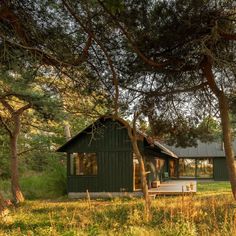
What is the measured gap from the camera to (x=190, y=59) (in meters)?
12.1

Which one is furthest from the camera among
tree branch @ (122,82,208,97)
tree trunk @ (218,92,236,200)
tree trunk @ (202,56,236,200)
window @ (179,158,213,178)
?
window @ (179,158,213,178)

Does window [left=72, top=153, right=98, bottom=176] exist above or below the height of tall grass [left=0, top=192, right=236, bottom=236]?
Result: above

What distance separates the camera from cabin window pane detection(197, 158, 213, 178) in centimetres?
4222

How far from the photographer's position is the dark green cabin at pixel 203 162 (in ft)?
133

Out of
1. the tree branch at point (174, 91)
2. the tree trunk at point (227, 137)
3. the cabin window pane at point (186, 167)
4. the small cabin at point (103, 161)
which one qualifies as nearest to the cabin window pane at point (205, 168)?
the cabin window pane at point (186, 167)

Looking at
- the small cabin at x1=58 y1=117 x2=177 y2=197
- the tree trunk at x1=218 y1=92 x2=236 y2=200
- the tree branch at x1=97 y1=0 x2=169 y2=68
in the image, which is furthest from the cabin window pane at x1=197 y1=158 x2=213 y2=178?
the tree branch at x1=97 y1=0 x2=169 y2=68

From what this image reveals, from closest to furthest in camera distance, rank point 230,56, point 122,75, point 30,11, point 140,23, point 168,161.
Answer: point 30,11 → point 140,23 → point 230,56 → point 122,75 → point 168,161

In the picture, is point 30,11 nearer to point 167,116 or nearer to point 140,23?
point 140,23

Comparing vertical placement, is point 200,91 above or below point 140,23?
below

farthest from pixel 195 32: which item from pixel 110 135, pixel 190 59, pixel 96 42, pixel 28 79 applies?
pixel 110 135

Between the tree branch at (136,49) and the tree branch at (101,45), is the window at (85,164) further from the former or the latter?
the tree branch at (136,49)

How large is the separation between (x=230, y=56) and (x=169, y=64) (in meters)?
1.62

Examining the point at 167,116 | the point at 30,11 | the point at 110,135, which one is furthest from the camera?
the point at 110,135

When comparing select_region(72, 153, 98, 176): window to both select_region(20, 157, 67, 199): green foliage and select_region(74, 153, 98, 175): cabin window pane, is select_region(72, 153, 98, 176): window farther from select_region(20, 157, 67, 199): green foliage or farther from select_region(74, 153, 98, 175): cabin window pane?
select_region(20, 157, 67, 199): green foliage
